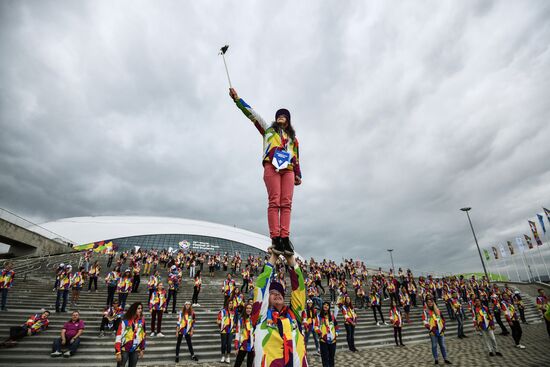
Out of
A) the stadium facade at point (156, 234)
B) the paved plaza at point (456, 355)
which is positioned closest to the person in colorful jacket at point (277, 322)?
the paved plaza at point (456, 355)

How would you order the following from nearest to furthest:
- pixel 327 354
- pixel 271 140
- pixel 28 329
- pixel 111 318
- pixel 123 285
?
pixel 271 140
pixel 327 354
pixel 28 329
pixel 111 318
pixel 123 285

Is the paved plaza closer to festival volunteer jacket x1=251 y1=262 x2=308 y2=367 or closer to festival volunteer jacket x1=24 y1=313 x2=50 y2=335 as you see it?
festival volunteer jacket x1=24 y1=313 x2=50 y2=335

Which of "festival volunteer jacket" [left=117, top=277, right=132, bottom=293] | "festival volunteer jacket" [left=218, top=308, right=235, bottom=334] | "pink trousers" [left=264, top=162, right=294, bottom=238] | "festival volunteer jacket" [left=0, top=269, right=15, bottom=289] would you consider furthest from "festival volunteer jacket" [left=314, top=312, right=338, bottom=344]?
"festival volunteer jacket" [left=0, top=269, right=15, bottom=289]

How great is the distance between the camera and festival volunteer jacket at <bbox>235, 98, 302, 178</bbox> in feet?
10.3

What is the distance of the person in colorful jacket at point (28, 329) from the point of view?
28.8 ft

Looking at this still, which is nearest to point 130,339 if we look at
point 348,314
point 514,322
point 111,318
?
point 111,318

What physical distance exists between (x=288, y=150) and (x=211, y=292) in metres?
17.7

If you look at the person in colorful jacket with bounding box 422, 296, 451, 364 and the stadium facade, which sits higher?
the stadium facade

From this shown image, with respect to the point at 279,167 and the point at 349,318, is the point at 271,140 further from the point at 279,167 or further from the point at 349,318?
the point at 349,318

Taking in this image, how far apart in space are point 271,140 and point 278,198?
737 millimetres

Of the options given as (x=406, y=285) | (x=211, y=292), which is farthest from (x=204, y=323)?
(x=406, y=285)

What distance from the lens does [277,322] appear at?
2521 millimetres

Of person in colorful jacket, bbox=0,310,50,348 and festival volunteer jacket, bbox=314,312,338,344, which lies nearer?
festival volunteer jacket, bbox=314,312,338,344

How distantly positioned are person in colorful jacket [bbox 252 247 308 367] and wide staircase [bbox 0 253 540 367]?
28.8 feet
